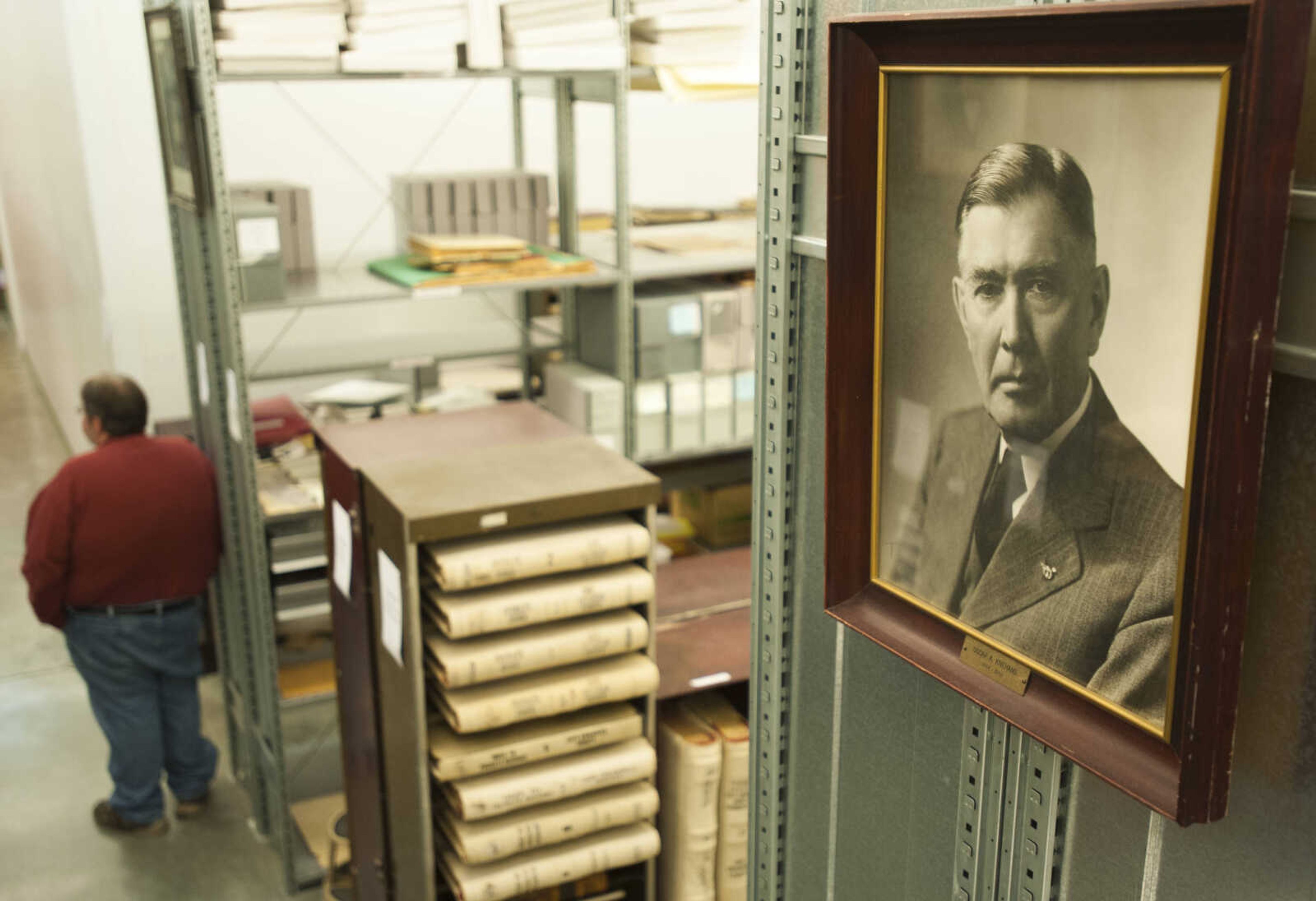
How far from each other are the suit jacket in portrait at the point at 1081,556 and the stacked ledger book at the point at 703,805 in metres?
1.95

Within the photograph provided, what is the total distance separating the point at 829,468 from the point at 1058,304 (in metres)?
0.37

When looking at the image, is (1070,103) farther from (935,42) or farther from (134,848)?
(134,848)

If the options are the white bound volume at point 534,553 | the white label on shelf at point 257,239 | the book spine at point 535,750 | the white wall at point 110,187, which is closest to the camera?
the white bound volume at point 534,553

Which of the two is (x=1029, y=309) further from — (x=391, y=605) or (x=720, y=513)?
Answer: (x=720, y=513)

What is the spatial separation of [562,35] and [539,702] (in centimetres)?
199

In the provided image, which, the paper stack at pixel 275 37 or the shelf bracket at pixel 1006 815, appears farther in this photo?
the paper stack at pixel 275 37

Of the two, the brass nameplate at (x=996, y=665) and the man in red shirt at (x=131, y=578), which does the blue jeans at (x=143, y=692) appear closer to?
the man in red shirt at (x=131, y=578)

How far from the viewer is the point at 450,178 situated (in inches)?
161

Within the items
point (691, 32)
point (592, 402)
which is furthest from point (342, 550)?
point (691, 32)

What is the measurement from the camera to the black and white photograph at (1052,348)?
833 millimetres

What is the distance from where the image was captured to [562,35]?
3.57m

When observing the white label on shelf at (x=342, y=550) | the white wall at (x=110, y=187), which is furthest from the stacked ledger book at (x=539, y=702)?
the white wall at (x=110, y=187)

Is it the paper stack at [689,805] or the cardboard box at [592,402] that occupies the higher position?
the cardboard box at [592,402]

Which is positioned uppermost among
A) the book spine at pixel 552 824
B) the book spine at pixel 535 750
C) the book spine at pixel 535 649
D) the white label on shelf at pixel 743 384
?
the white label on shelf at pixel 743 384
